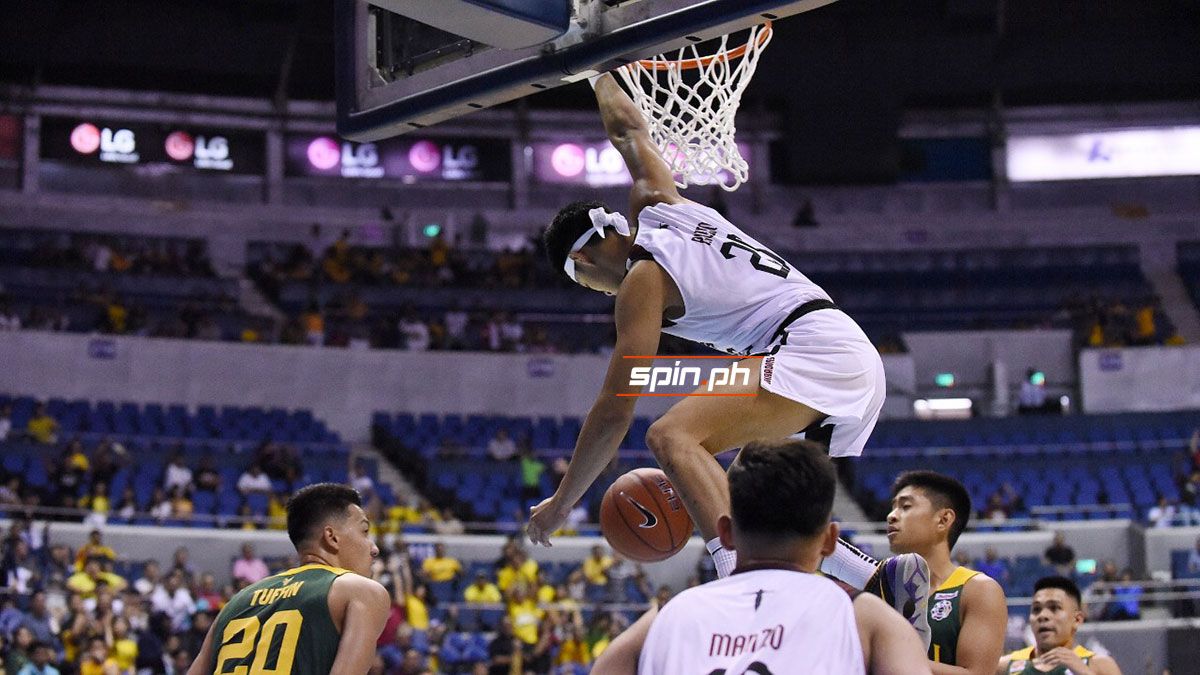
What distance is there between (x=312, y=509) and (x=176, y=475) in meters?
14.1

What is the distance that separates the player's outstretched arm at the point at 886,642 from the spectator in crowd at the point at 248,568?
534 inches

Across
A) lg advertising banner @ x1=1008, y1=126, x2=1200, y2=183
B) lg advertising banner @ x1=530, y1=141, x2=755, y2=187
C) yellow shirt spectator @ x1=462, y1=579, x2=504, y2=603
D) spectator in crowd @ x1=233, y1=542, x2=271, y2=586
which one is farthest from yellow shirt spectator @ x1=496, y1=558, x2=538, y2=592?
lg advertising banner @ x1=1008, y1=126, x2=1200, y2=183

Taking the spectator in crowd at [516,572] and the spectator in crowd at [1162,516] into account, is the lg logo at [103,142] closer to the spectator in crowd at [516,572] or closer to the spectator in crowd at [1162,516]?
the spectator in crowd at [516,572]

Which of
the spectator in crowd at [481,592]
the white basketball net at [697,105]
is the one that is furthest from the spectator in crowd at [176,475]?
the white basketball net at [697,105]

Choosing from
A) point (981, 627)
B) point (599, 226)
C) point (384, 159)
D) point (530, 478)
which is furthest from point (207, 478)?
point (981, 627)

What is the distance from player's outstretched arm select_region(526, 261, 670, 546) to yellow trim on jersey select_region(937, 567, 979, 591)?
1.60 metres

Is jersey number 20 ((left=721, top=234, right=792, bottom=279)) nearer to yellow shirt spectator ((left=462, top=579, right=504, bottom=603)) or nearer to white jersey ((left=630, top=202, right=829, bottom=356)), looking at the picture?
white jersey ((left=630, top=202, right=829, bottom=356))

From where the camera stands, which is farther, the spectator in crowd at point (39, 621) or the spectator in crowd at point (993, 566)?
the spectator in crowd at point (993, 566)

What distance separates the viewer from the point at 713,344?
16.0 feet

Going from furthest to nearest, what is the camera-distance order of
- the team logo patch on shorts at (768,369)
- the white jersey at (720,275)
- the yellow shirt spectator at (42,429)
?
1. the yellow shirt spectator at (42,429)
2. the white jersey at (720,275)
3. the team logo patch on shorts at (768,369)

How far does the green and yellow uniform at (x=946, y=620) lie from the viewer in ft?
16.6

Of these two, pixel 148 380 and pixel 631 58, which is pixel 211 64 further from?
pixel 631 58

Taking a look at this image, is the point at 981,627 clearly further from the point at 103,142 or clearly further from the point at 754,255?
the point at 103,142

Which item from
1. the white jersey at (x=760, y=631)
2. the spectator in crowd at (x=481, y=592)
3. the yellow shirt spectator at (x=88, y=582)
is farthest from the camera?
the spectator in crowd at (x=481, y=592)
